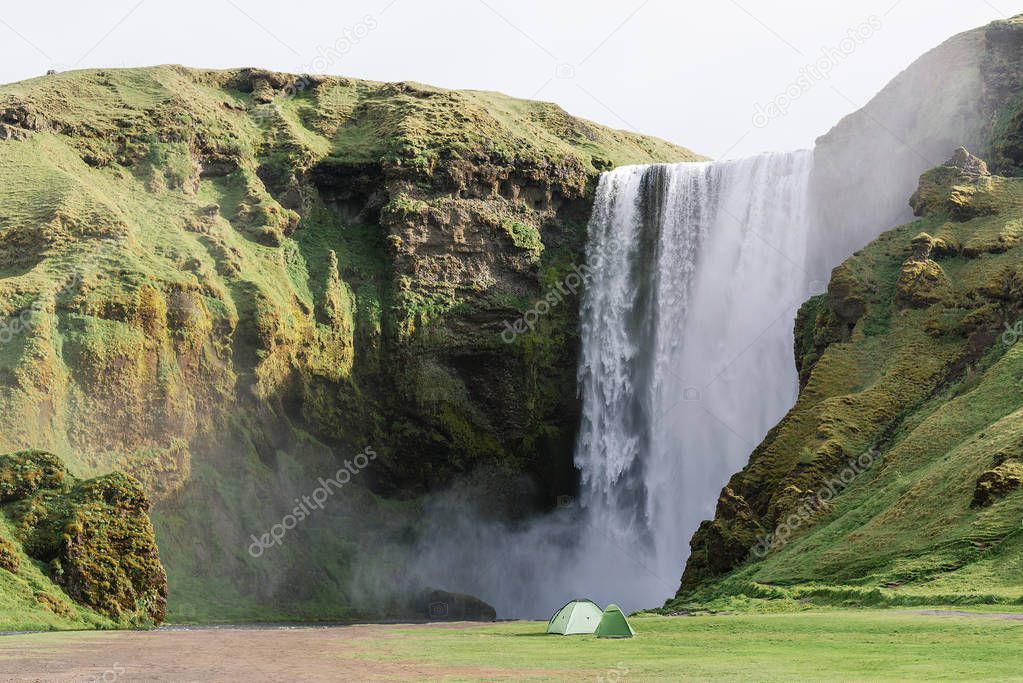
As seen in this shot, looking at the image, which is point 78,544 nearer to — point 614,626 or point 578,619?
point 578,619

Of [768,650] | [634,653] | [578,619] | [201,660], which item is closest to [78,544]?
[578,619]

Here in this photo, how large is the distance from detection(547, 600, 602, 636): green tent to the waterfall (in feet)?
111

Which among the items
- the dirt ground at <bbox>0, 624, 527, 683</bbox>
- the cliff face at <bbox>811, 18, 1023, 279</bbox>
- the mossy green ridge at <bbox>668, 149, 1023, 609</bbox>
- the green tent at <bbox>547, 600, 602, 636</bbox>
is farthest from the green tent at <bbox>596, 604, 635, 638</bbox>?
the cliff face at <bbox>811, 18, 1023, 279</bbox>

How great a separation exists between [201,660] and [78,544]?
84.3 ft

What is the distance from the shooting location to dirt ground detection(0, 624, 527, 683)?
26969mm

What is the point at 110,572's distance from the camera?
56250 millimetres

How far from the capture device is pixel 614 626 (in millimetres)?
38250

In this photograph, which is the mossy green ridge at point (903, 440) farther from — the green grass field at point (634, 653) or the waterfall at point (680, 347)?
the waterfall at point (680, 347)

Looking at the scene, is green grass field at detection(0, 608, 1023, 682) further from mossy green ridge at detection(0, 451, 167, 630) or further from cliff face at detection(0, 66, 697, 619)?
cliff face at detection(0, 66, 697, 619)

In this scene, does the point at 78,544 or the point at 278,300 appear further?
the point at 278,300

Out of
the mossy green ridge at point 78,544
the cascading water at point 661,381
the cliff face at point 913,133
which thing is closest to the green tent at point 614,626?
the mossy green ridge at point 78,544

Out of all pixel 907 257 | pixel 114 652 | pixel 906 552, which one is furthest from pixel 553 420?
pixel 114 652

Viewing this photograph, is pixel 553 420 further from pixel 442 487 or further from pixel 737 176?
pixel 737 176

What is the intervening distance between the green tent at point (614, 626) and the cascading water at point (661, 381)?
36.6m
